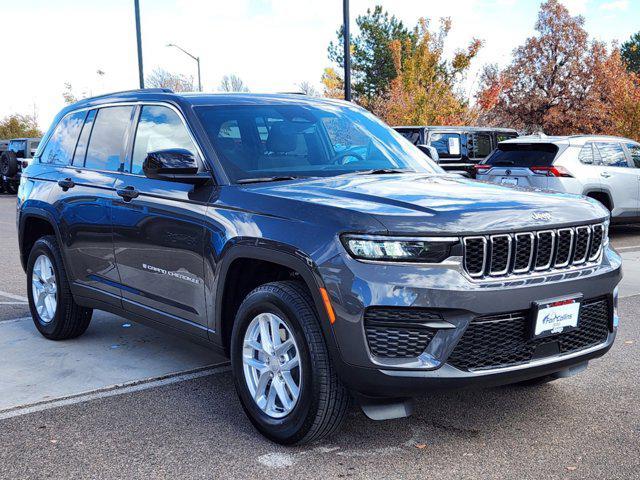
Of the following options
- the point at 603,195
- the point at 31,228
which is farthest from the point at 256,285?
the point at 603,195

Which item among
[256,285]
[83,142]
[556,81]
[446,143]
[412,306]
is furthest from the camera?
[556,81]

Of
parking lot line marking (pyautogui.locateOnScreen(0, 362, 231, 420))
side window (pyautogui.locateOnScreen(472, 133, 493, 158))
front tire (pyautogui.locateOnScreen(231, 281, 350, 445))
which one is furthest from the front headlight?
side window (pyautogui.locateOnScreen(472, 133, 493, 158))

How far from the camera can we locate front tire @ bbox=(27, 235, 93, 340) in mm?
5871

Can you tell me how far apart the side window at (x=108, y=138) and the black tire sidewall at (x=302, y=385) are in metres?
1.83

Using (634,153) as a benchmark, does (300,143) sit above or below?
above

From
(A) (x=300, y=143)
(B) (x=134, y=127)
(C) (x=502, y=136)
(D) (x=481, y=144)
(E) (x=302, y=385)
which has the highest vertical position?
(B) (x=134, y=127)

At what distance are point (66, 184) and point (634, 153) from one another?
10.8 m

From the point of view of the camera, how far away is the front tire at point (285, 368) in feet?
11.8

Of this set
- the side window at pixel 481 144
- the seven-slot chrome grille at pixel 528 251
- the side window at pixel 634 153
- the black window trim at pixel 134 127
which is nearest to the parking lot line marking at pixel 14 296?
the black window trim at pixel 134 127

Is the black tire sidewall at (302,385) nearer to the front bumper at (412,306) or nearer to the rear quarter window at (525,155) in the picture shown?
the front bumper at (412,306)

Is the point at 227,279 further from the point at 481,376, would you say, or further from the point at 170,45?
the point at 170,45

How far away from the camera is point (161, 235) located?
4.63m

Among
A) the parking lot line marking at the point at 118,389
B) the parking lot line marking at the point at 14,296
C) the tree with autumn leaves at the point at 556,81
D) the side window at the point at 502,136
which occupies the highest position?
the tree with autumn leaves at the point at 556,81

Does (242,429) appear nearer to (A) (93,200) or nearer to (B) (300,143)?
(B) (300,143)
